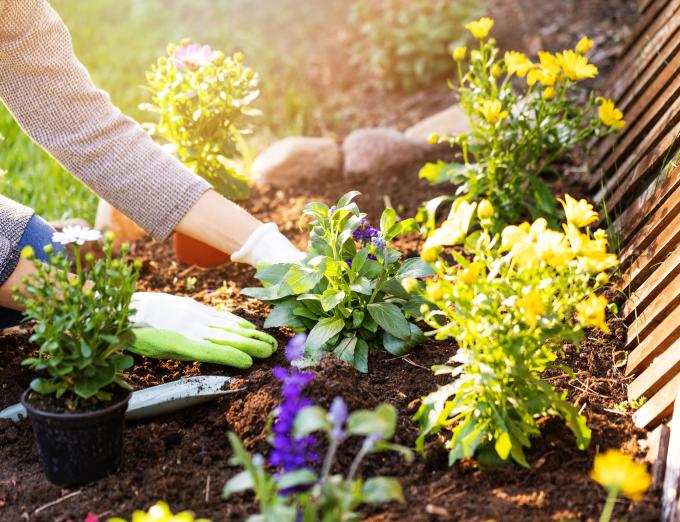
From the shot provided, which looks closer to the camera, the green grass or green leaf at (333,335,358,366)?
green leaf at (333,335,358,366)

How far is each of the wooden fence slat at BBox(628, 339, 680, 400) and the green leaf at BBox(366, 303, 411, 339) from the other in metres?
0.54

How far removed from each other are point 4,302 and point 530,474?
1.40m

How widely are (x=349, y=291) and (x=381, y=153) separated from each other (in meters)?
1.41

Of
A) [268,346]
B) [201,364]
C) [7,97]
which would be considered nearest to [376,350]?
[268,346]

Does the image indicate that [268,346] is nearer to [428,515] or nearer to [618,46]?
[428,515]

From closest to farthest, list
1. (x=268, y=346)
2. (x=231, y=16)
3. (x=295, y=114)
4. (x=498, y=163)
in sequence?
1. (x=268, y=346)
2. (x=498, y=163)
3. (x=295, y=114)
4. (x=231, y=16)

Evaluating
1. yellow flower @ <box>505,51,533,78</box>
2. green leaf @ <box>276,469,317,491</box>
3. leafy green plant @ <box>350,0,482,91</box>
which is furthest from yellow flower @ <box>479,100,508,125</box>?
leafy green plant @ <box>350,0,482,91</box>

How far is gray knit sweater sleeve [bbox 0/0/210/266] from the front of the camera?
2.18m

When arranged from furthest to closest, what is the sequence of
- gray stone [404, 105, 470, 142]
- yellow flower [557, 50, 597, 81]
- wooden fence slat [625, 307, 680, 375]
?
gray stone [404, 105, 470, 142] → yellow flower [557, 50, 597, 81] → wooden fence slat [625, 307, 680, 375]

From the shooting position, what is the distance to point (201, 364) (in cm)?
212

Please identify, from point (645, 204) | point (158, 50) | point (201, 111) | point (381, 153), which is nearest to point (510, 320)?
point (645, 204)

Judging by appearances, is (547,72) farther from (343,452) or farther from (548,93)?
(343,452)

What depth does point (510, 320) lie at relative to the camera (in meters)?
1.55

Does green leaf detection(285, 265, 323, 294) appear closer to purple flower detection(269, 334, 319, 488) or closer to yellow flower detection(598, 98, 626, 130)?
purple flower detection(269, 334, 319, 488)
